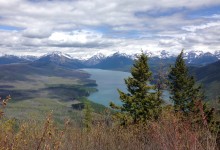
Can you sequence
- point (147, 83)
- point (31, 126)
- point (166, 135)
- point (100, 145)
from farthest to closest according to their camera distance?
point (147, 83)
point (100, 145)
point (31, 126)
point (166, 135)

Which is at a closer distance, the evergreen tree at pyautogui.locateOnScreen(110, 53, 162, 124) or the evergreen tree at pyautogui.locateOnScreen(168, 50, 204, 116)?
the evergreen tree at pyautogui.locateOnScreen(110, 53, 162, 124)

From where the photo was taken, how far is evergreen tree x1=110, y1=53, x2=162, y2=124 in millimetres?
26000

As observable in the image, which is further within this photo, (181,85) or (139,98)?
(181,85)

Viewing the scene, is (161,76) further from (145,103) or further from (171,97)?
(145,103)

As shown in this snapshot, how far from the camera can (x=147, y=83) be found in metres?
28.2

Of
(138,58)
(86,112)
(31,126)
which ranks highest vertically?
(138,58)

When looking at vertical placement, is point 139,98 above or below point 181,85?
below

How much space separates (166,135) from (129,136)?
3530 millimetres

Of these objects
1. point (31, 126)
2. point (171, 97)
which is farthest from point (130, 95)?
point (31, 126)

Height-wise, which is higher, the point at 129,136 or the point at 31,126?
the point at 31,126

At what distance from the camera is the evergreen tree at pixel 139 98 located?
2600 cm

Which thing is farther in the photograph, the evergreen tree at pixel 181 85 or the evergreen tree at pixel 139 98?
the evergreen tree at pixel 181 85

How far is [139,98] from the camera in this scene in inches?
1062

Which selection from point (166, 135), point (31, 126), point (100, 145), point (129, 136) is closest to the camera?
point (166, 135)
